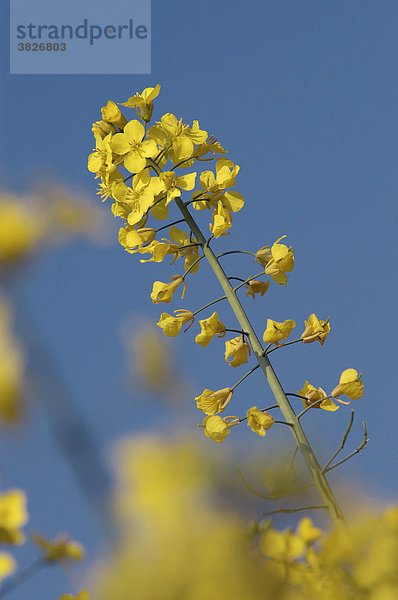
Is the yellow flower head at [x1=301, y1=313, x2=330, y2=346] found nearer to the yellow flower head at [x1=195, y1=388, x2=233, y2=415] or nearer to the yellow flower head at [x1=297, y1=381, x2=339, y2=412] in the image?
the yellow flower head at [x1=297, y1=381, x2=339, y2=412]

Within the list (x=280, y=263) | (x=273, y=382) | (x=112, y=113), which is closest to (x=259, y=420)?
(x=273, y=382)

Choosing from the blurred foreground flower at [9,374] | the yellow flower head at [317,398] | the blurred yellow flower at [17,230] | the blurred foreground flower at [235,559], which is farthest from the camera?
the blurred yellow flower at [17,230]

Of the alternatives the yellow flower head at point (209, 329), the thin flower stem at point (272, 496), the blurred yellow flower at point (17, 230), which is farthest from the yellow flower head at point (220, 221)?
the blurred yellow flower at point (17, 230)

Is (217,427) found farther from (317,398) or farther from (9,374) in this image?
(9,374)

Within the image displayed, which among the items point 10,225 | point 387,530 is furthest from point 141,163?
point 10,225

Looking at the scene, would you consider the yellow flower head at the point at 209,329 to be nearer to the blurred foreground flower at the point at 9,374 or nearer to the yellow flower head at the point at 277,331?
the yellow flower head at the point at 277,331

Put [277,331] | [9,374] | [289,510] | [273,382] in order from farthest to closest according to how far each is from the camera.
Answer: [9,374], [277,331], [273,382], [289,510]

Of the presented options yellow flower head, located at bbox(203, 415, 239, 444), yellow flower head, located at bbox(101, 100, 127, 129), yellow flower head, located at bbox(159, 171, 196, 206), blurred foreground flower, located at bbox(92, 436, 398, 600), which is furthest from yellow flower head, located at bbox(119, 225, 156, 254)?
blurred foreground flower, located at bbox(92, 436, 398, 600)
